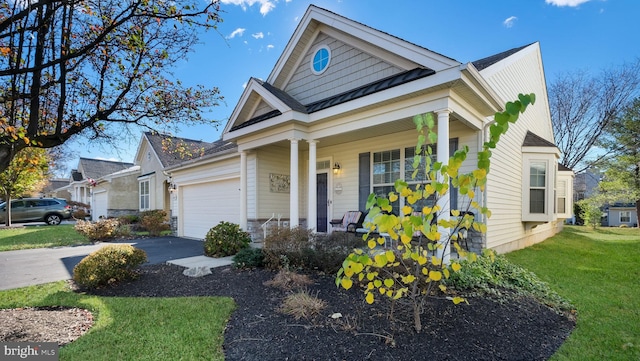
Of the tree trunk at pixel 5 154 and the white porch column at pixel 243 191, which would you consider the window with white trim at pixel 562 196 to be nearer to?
the white porch column at pixel 243 191

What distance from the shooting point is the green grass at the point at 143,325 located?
116 inches

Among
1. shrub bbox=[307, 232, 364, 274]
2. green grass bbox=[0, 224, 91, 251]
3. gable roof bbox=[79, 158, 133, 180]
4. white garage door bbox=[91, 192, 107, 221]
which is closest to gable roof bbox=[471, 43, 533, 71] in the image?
shrub bbox=[307, 232, 364, 274]

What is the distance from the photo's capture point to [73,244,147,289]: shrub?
5141mm

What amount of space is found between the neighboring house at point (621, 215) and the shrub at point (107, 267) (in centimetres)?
3888

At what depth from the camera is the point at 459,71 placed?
16.5ft

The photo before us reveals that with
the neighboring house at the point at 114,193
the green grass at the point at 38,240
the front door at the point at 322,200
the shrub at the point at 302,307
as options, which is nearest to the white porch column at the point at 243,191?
the front door at the point at 322,200

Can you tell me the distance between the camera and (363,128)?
6668 millimetres

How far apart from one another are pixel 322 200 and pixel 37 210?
19094 millimetres

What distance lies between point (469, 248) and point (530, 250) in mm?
3721

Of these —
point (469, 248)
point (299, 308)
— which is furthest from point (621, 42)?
point (299, 308)

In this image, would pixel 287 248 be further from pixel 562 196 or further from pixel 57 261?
pixel 562 196

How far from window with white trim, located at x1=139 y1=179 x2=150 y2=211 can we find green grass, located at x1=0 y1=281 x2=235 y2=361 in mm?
15102

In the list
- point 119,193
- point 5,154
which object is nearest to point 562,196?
point 5,154

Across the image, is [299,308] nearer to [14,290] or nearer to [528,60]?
[14,290]
